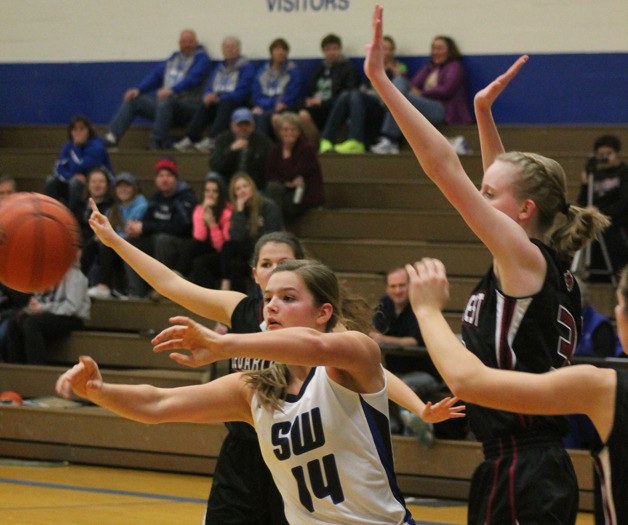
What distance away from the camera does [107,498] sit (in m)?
7.34

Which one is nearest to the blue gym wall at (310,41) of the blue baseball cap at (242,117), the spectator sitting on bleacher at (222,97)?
the spectator sitting on bleacher at (222,97)

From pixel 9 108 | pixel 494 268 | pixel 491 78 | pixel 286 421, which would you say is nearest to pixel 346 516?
Result: pixel 286 421

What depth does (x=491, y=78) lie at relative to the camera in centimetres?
1212

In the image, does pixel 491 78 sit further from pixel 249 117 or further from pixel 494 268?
pixel 494 268

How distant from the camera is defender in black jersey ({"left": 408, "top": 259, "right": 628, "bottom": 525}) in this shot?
2.67 meters

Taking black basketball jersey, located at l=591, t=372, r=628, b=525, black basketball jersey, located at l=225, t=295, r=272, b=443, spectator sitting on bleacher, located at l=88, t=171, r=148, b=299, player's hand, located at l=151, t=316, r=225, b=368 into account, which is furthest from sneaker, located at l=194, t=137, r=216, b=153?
black basketball jersey, located at l=591, t=372, r=628, b=525

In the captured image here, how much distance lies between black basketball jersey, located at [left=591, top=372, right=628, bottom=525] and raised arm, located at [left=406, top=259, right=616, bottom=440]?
0.02 metres

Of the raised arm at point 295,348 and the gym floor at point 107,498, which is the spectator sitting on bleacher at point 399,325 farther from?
→ the raised arm at point 295,348

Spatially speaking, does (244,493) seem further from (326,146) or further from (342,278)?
(326,146)

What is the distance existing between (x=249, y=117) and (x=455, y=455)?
474 centimetres

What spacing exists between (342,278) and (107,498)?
221 centimetres

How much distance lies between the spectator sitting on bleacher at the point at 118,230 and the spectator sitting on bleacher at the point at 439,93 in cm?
251

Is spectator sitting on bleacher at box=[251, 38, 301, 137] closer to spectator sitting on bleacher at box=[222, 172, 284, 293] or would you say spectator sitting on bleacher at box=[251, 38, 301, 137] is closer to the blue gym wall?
the blue gym wall

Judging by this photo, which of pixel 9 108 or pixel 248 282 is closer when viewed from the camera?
pixel 248 282
